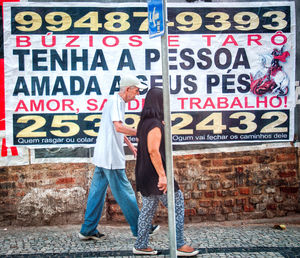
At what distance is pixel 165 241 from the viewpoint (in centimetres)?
574

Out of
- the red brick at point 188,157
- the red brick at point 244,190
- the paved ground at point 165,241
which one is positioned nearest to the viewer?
the paved ground at point 165,241

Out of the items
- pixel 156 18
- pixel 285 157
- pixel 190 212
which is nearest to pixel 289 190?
pixel 285 157

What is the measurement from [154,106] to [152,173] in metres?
0.81

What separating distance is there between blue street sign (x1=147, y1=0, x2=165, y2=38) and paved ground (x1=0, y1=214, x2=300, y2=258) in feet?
8.91

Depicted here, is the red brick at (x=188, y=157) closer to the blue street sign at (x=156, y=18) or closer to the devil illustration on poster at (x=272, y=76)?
the devil illustration on poster at (x=272, y=76)

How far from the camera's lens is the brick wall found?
253 inches

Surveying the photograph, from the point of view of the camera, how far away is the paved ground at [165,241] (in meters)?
5.28

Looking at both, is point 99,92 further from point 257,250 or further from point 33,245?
point 257,250

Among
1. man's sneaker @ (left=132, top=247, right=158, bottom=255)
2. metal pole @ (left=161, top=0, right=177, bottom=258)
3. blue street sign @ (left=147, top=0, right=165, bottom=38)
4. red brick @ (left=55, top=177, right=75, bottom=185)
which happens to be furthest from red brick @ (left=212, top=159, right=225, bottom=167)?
blue street sign @ (left=147, top=0, right=165, bottom=38)

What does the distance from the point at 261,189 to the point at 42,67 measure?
3933 millimetres

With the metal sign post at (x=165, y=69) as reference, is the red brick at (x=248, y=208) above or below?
below

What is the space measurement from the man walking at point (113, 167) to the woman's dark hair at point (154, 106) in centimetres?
60

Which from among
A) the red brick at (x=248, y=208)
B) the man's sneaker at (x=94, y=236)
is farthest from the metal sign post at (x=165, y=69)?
the red brick at (x=248, y=208)

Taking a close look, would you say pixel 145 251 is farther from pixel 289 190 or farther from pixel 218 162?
pixel 289 190
